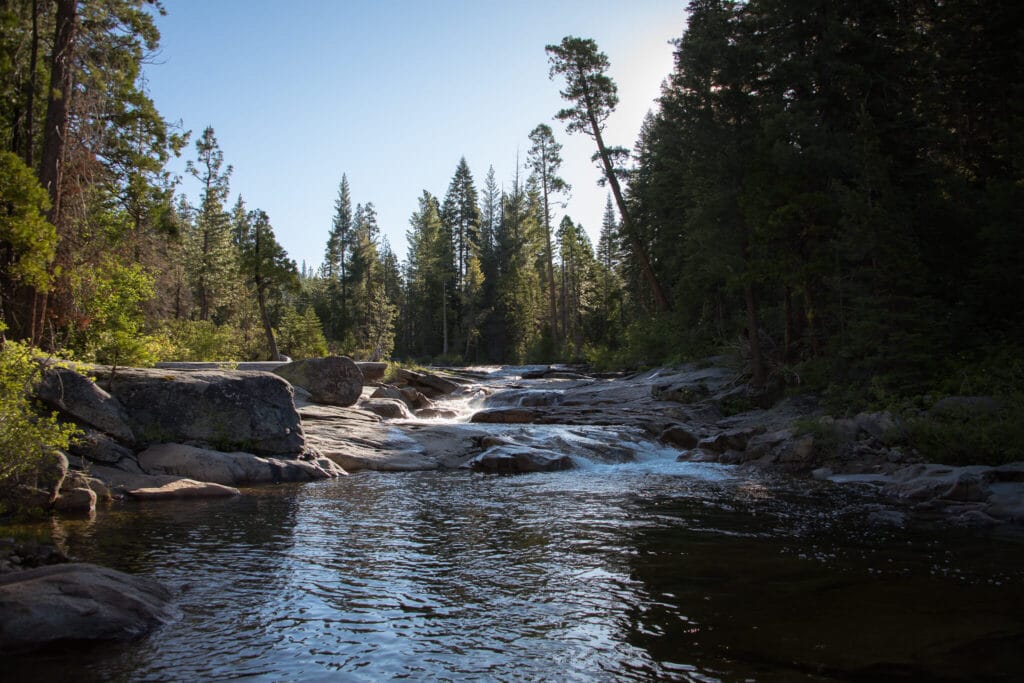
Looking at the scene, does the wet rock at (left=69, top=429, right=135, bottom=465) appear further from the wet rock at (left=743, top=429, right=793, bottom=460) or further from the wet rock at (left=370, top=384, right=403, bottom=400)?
the wet rock at (left=743, top=429, right=793, bottom=460)

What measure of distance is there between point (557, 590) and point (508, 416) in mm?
13624

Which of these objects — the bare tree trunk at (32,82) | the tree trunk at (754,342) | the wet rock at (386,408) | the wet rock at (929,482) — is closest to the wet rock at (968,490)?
the wet rock at (929,482)

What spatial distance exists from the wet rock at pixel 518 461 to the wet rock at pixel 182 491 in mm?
5139

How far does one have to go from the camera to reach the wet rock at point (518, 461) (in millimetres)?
13773

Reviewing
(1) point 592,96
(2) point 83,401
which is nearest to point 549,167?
(1) point 592,96

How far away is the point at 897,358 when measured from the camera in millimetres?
13914

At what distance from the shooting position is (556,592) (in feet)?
19.5

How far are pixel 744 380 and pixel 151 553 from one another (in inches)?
693

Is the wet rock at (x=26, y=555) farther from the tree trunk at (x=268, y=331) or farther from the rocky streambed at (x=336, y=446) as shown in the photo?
the tree trunk at (x=268, y=331)

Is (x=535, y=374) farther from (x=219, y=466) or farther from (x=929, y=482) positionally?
(x=929, y=482)

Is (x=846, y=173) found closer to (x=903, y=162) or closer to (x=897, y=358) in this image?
(x=903, y=162)

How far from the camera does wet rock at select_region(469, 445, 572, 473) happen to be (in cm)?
1377

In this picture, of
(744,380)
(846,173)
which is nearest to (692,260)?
(744,380)

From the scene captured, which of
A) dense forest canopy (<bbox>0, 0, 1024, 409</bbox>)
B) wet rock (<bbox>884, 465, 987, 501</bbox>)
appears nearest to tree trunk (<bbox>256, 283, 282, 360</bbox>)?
dense forest canopy (<bbox>0, 0, 1024, 409</bbox>)
